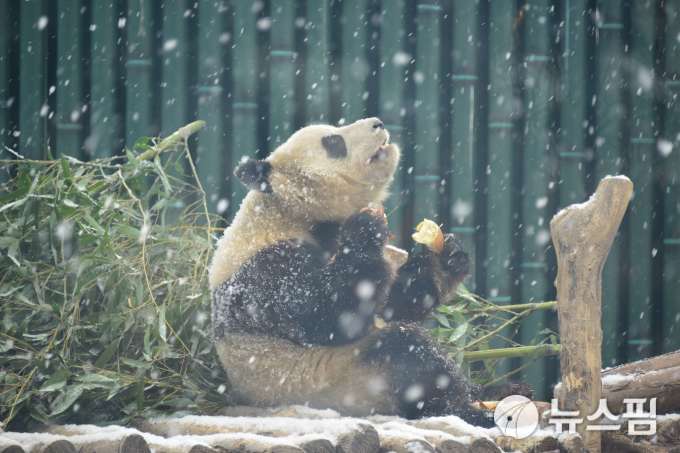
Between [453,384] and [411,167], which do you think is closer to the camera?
[453,384]

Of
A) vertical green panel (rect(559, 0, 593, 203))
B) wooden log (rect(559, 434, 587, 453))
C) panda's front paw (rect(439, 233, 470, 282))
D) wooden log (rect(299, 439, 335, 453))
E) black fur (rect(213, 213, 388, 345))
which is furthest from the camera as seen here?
vertical green panel (rect(559, 0, 593, 203))

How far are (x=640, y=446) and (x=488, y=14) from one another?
2157 millimetres

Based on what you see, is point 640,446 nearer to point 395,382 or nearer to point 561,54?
point 395,382

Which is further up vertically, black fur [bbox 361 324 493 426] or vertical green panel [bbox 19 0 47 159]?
vertical green panel [bbox 19 0 47 159]

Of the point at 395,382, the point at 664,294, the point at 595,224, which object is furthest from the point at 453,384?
the point at 664,294

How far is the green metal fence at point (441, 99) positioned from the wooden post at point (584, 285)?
1.57 m

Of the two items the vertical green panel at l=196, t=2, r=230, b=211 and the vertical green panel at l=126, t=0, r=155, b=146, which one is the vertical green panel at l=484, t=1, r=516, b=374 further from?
the vertical green panel at l=126, t=0, r=155, b=146

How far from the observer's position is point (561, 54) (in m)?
3.86

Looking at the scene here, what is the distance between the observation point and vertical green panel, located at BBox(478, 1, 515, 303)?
3.75 meters

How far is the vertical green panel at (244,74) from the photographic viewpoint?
369 cm

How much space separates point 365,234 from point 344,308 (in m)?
0.22

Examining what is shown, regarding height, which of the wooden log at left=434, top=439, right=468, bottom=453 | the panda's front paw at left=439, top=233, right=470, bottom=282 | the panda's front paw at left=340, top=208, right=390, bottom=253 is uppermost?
the panda's front paw at left=340, top=208, right=390, bottom=253

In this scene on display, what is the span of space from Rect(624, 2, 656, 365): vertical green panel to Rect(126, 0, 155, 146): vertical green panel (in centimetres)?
207

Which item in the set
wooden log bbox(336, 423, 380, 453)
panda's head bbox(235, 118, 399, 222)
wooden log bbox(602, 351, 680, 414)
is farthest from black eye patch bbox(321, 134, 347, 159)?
wooden log bbox(602, 351, 680, 414)
